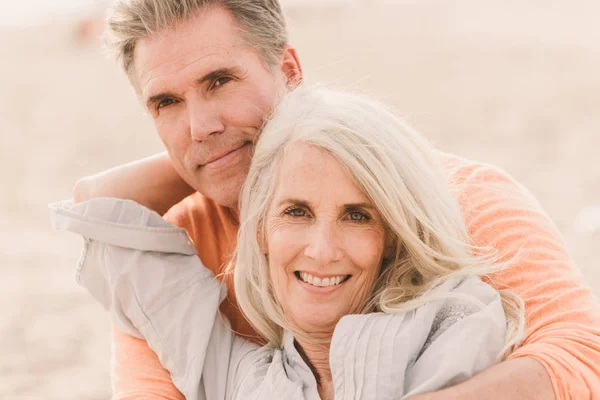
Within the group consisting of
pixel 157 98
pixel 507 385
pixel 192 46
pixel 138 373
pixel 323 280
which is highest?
pixel 192 46

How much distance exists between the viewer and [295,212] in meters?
2.53

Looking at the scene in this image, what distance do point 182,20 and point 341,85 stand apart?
2.17 ft

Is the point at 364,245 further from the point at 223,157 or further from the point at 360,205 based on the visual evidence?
the point at 223,157

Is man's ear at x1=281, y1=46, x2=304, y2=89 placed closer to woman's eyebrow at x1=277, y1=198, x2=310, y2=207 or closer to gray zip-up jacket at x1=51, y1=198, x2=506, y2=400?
gray zip-up jacket at x1=51, y1=198, x2=506, y2=400

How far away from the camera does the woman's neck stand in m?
2.63

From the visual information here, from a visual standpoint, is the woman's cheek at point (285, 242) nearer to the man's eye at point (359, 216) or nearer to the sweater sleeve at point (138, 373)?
the man's eye at point (359, 216)

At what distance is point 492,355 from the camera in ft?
7.54

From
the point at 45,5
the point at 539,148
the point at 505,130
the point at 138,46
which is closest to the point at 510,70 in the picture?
the point at 505,130

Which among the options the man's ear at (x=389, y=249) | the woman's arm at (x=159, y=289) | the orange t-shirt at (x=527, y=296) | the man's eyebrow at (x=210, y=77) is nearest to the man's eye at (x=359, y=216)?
the man's ear at (x=389, y=249)

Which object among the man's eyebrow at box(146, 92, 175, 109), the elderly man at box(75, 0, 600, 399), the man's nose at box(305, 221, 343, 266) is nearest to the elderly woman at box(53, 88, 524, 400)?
the man's nose at box(305, 221, 343, 266)

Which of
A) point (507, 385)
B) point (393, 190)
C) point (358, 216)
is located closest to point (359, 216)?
point (358, 216)

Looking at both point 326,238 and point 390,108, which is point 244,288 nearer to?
point 326,238

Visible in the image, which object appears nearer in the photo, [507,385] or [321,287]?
[507,385]

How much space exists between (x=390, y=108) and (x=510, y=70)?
45.0ft
